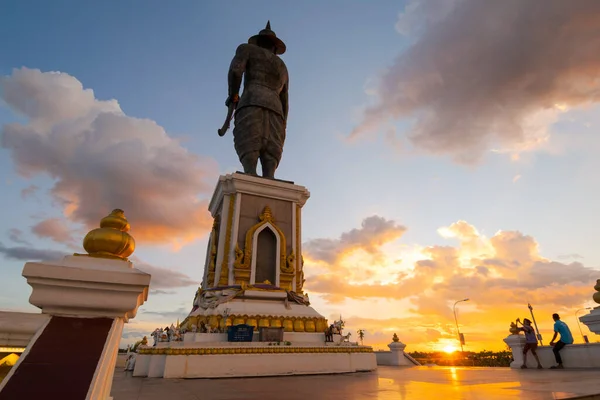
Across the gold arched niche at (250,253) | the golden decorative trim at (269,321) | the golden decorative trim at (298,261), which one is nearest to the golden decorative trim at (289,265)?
the gold arched niche at (250,253)

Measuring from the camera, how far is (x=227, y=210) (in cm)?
1291

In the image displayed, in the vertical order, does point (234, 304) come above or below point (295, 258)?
below

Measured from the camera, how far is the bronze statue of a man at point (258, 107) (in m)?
15.1

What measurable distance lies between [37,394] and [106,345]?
19.0 inches

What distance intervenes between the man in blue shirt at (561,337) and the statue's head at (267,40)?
15.6m

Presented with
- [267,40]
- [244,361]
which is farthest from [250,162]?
[244,361]

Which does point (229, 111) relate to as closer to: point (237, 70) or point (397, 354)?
point (237, 70)

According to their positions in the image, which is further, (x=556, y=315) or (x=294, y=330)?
(x=294, y=330)

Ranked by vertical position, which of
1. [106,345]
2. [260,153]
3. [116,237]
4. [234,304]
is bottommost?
[106,345]

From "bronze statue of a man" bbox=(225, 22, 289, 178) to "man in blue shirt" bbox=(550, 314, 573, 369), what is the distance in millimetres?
10904

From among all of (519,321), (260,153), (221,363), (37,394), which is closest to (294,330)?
(221,363)

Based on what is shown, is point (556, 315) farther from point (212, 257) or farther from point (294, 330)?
point (212, 257)

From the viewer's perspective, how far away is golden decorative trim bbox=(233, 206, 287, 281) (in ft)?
39.7

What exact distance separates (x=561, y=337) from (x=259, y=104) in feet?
43.3
